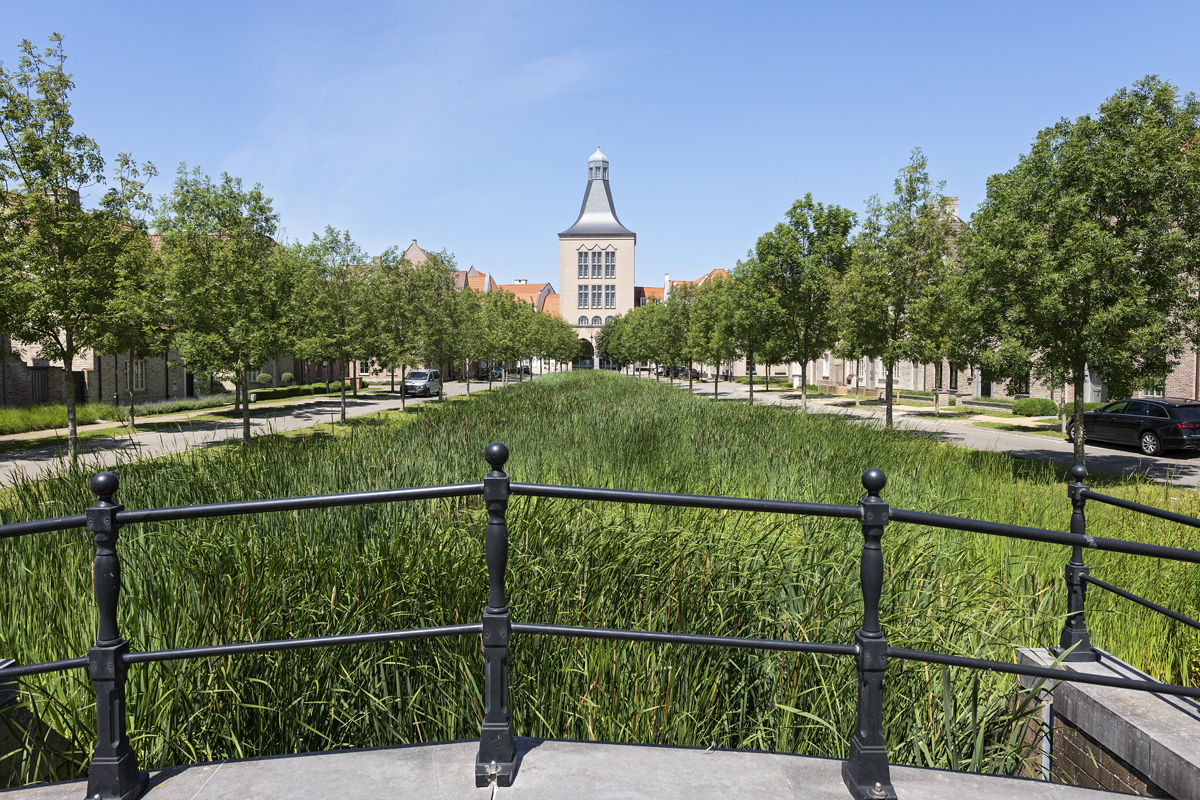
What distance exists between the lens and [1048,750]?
3342 mm

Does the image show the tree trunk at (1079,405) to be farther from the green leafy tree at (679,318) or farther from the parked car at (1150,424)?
the green leafy tree at (679,318)

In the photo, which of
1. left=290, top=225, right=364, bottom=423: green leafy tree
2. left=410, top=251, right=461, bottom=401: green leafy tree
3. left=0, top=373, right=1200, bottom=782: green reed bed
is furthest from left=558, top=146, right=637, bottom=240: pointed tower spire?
left=0, top=373, right=1200, bottom=782: green reed bed

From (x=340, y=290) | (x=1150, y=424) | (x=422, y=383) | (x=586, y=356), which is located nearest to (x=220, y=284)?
(x=340, y=290)

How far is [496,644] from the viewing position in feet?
7.88

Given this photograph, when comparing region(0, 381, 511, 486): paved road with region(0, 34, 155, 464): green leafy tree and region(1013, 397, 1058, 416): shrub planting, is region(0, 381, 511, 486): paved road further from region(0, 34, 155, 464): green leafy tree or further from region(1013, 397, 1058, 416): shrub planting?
region(1013, 397, 1058, 416): shrub planting

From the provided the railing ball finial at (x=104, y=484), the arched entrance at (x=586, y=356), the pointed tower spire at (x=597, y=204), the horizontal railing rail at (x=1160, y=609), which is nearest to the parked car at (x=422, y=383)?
the railing ball finial at (x=104, y=484)

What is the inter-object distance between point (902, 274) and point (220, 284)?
60.1 ft

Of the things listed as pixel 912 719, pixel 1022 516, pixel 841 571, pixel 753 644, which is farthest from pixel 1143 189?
pixel 753 644

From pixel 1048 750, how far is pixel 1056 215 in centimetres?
1160

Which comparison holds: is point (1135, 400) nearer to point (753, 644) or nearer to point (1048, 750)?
point (1048, 750)

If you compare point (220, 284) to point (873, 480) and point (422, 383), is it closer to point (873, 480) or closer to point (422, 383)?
point (873, 480)

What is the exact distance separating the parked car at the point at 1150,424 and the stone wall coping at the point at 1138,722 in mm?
17012

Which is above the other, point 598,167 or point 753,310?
point 598,167

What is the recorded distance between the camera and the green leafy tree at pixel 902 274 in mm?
18406
